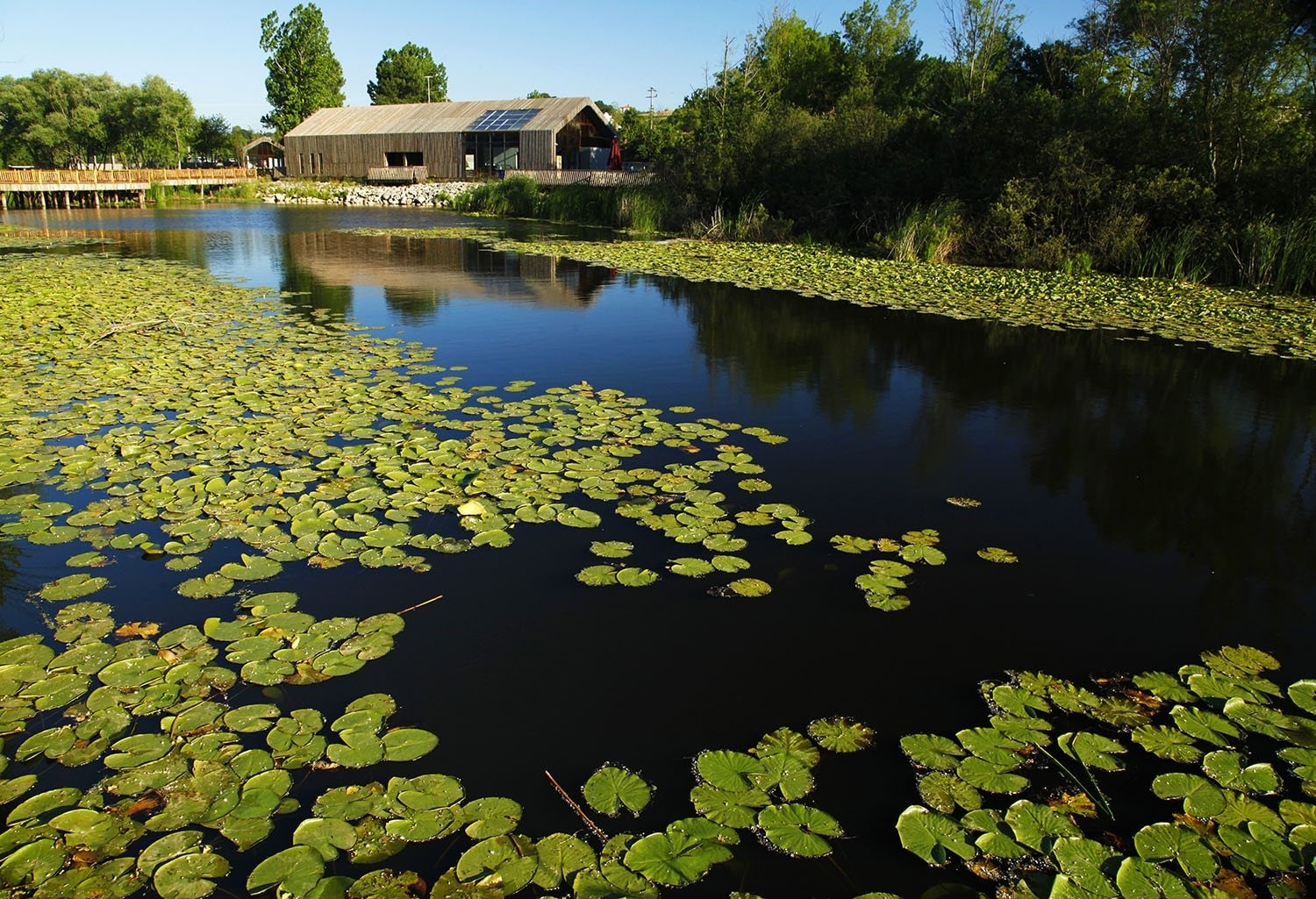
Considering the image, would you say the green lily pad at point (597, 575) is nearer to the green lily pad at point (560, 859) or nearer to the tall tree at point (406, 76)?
the green lily pad at point (560, 859)

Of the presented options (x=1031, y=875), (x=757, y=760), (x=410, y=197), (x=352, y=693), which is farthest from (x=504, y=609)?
(x=410, y=197)

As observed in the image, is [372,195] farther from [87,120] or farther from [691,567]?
[691,567]

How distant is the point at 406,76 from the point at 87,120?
82.4ft

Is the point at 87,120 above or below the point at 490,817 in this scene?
above

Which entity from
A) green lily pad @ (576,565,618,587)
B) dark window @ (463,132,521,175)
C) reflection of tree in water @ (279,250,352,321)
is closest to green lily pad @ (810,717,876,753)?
green lily pad @ (576,565,618,587)

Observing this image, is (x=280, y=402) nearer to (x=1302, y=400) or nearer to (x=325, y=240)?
(x=1302, y=400)

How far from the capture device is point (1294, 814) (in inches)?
84.7

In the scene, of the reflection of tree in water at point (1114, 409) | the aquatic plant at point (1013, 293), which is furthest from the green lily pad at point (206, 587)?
the aquatic plant at point (1013, 293)

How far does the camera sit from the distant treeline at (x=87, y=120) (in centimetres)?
4631

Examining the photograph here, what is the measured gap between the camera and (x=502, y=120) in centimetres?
3788

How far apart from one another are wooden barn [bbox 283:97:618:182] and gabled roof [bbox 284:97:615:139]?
0.04 meters

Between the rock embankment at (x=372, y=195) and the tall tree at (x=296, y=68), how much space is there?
62.1ft

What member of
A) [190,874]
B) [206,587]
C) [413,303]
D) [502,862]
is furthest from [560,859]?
[413,303]

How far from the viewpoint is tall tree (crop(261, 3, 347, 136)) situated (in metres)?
52.4
